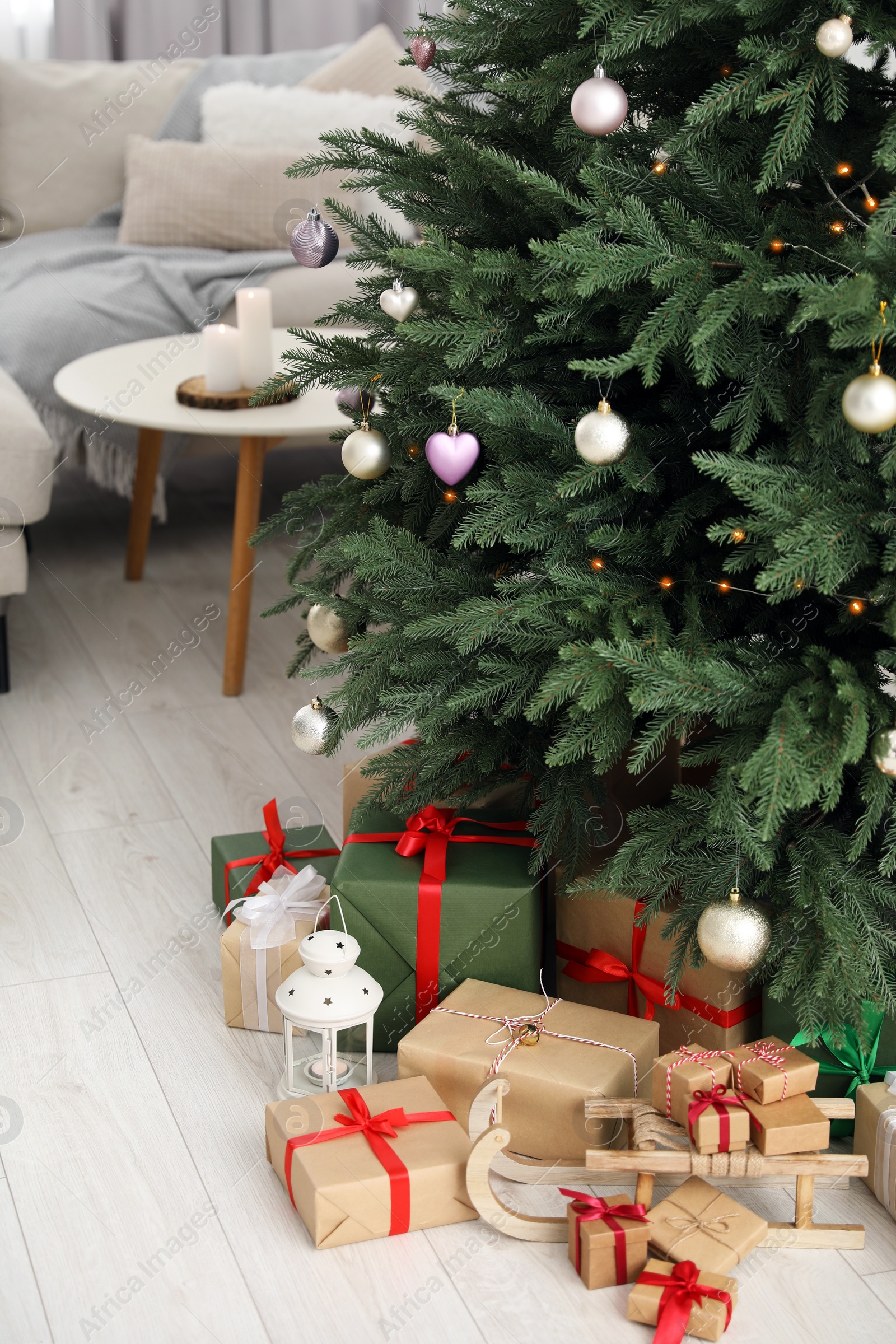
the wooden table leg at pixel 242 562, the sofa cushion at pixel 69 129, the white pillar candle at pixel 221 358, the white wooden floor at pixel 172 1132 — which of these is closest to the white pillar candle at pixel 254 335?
the white pillar candle at pixel 221 358

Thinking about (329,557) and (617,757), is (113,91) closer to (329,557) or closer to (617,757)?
(329,557)

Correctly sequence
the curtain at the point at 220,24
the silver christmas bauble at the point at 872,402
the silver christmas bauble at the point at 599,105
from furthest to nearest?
the curtain at the point at 220,24 → the silver christmas bauble at the point at 599,105 → the silver christmas bauble at the point at 872,402

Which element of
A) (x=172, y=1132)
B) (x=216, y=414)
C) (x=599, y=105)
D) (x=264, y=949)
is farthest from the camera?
(x=216, y=414)

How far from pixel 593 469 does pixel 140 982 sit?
0.81 m

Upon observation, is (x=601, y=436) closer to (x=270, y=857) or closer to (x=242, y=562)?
(x=270, y=857)

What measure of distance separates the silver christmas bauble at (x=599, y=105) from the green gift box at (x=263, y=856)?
82 centimetres

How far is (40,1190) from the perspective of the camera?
118 cm

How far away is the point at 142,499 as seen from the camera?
101 inches

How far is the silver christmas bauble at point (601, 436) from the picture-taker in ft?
3.50

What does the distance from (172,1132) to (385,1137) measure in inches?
9.5

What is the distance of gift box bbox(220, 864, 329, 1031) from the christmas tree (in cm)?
17

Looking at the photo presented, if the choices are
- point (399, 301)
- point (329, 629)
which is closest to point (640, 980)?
point (329, 629)

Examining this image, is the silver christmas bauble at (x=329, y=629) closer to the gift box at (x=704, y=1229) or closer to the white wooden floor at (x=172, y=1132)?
the white wooden floor at (x=172, y=1132)

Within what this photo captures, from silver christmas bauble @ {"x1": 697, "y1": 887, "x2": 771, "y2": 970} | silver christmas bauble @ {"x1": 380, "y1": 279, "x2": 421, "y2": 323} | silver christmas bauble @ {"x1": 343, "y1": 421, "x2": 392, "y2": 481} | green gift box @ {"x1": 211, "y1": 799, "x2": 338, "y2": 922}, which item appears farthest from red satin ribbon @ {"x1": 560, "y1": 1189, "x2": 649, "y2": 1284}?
silver christmas bauble @ {"x1": 380, "y1": 279, "x2": 421, "y2": 323}
